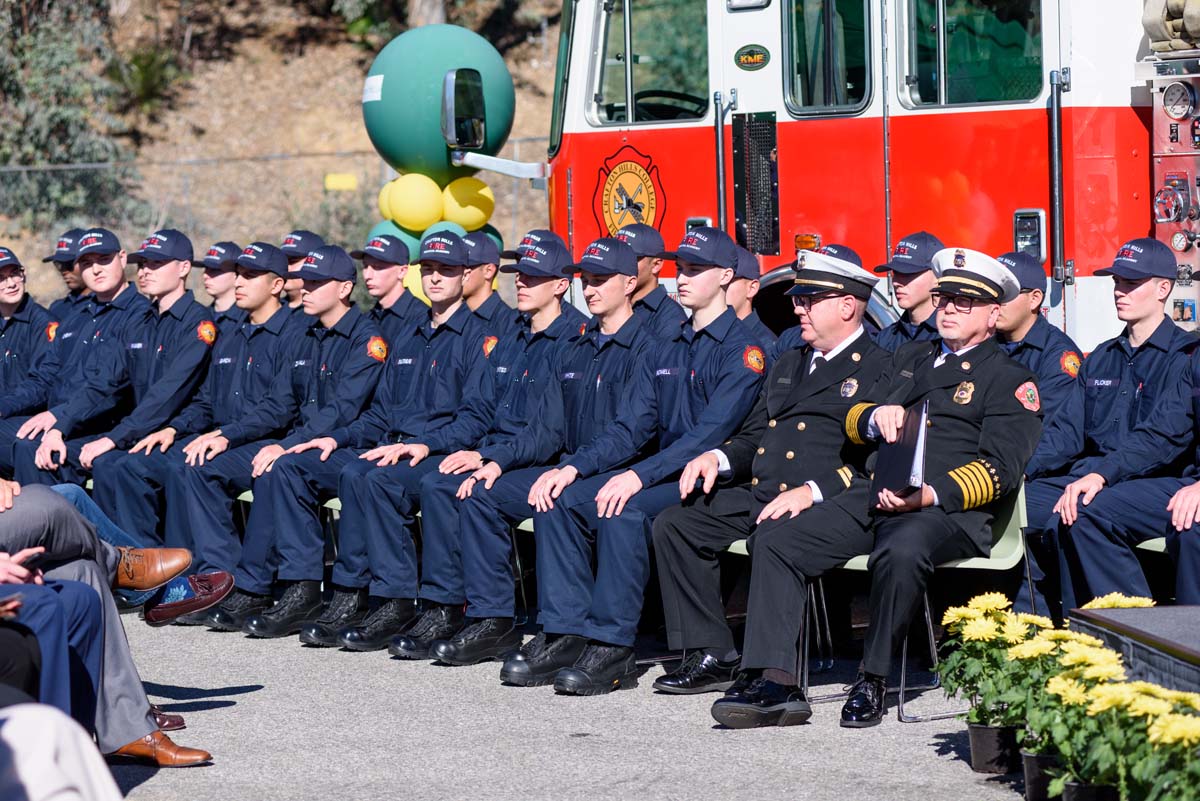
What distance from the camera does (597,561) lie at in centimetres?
727

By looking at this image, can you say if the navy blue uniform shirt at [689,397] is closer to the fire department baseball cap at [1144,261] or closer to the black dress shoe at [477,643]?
the black dress shoe at [477,643]

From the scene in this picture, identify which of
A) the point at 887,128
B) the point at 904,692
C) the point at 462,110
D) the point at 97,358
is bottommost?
the point at 904,692

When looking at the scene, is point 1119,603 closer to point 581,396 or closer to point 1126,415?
point 1126,415

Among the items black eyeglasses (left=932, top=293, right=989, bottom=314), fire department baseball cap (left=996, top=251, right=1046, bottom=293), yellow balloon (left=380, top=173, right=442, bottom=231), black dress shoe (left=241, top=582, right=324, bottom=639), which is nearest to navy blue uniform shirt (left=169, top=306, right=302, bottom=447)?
black dress shoe (left=241, top=582, right=324, bottom=639)

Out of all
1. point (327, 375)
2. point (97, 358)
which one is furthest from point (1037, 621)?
point (97, 358)

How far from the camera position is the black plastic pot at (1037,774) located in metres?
5.02

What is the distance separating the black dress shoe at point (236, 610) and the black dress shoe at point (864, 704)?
133 inches

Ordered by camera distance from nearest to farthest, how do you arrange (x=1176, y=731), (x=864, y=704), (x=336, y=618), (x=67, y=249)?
(x=1176, y=731) < (x=864, y=704) < (x=336, y=618) < (x=67, y=249)

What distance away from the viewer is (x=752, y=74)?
29.9ft

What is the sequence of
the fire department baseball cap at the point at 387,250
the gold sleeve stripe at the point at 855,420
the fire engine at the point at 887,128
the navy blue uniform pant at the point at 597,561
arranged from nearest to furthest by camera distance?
1. the gold sleeve stripe at the point at 855,420
2. the navy blue uniform pant at the point at 597,561
3. the fire engine at the point at 887,128
4. the fire department baseball cap at the point at 387,250

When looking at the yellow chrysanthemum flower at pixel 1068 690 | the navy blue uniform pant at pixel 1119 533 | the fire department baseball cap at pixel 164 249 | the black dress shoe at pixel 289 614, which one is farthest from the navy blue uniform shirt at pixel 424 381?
the yellow chrysanthemum flower at pixel 1068 690

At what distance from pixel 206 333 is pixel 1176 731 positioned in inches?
259

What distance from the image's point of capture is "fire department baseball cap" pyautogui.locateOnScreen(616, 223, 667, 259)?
829 centimetres

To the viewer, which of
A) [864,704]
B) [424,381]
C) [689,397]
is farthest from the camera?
[424,381]
